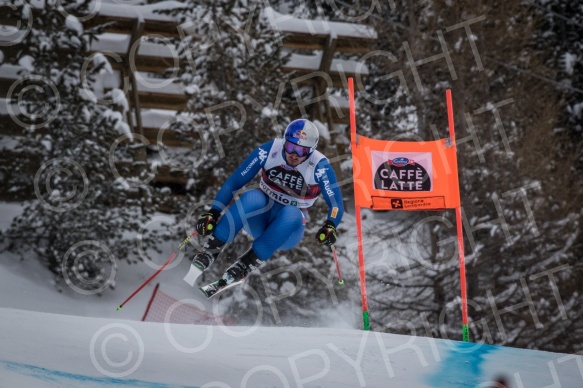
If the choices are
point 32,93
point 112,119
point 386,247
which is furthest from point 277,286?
point 32,93

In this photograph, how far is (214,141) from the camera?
1316 cm

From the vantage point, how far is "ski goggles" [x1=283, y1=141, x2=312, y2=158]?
23.6 feet

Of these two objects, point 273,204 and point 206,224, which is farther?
point 273,204

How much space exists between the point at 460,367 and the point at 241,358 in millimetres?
1645

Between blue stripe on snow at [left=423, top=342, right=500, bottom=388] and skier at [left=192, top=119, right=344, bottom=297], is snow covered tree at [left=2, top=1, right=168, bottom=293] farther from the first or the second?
blue stripe on snow at [left=423, top=342, right=500, bottom=388]

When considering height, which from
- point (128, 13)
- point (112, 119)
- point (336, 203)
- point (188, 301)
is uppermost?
point (336, 203)

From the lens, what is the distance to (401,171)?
28.4ft

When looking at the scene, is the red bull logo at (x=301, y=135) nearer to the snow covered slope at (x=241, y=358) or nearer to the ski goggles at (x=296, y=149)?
the ski goggles at (x=296, y=149)

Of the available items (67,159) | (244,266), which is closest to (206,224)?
(244,266)

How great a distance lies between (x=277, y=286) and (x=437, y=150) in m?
5.11

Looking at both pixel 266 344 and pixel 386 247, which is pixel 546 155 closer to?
pixel 386 247

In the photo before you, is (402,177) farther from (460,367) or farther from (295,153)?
(460,367)

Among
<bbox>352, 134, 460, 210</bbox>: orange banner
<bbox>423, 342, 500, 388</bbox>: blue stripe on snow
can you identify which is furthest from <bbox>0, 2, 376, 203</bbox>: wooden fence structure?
<bbox>423, 342, 500, 388</bbox>: blue stripe on snow

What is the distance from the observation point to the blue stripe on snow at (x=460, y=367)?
578 cm
